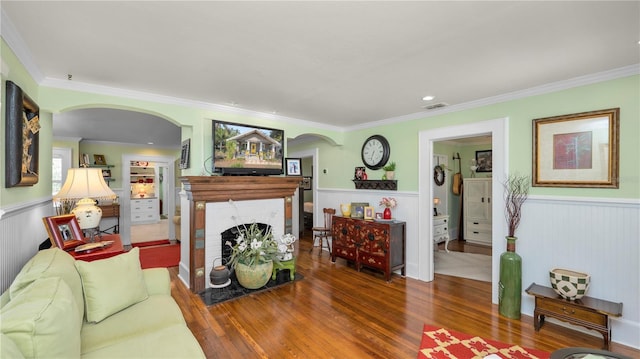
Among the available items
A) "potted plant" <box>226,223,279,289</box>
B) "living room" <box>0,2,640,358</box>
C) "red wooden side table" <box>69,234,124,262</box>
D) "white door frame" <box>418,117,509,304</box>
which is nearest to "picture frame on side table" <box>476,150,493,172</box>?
"white door frame" <box>418,117,509,304</box>

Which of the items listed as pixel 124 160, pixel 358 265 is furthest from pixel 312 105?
pixel 124 160

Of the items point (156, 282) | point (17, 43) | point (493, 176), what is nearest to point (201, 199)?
point (156, 282)

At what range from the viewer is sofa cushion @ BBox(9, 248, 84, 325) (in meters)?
1.45

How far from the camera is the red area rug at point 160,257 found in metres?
4.48

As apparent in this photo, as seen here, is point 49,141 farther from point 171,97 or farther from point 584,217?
point 584,217

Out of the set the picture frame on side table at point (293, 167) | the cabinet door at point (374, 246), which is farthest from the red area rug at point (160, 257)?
the cabinet door at point (374, 246)

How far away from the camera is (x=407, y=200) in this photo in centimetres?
411

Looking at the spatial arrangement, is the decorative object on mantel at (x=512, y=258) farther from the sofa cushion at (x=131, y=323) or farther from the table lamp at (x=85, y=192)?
the table lamp at (x=85, y=192)

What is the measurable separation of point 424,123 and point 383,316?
2.57m

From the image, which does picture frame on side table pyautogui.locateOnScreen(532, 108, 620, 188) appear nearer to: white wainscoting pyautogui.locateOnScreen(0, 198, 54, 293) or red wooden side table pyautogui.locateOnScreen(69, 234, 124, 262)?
red wooden side table pyautogui.locateOnScreen(69, 234, 124, 262)

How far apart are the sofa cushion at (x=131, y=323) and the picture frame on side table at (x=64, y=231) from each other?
1.05 m

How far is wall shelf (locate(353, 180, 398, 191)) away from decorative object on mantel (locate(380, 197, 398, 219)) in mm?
161

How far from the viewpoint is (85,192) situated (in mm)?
2717

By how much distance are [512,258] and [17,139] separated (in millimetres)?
4272
